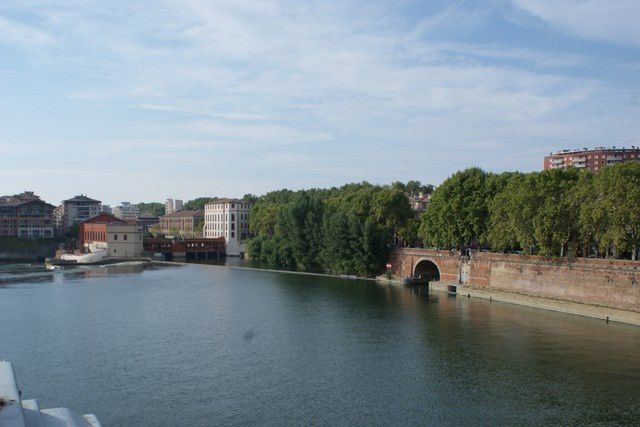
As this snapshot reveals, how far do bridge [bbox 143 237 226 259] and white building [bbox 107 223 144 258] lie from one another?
3.33 m

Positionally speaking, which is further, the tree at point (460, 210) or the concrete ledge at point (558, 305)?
the tree at point (460, 210)

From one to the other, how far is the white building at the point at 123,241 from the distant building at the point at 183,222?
41200 millimetres

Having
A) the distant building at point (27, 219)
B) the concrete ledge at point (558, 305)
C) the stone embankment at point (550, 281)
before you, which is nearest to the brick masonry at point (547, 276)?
the stone embankment at point (550, 281)

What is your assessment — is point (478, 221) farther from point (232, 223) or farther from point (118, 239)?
point (232, 223)

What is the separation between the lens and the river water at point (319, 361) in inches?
834

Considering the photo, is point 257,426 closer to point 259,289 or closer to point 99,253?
point 259,289

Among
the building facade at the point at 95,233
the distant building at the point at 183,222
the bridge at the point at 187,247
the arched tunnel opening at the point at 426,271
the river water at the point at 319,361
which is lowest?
the river water at the point at 319,361

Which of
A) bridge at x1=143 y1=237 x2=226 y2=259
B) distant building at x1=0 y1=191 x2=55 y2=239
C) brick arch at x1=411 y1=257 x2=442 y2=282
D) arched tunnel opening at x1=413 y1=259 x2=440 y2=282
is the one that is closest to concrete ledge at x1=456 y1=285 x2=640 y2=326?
brick arch at x1=411 y1=257 x2=442 y2=282

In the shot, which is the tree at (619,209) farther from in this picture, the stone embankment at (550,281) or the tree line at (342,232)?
the tree line at (342,232)

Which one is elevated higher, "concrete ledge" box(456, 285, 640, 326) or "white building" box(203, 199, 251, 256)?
"white building" box(203, 199, 251, 256)

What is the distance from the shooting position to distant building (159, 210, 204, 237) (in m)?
138

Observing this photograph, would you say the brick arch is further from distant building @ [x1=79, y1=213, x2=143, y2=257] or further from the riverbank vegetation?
distant building @ [x1=79, y1=213, x2=143, y2=257]

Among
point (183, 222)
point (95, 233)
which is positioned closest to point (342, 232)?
point (95, 233)

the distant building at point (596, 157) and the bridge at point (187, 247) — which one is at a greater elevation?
the distant building at point (596, 157)
